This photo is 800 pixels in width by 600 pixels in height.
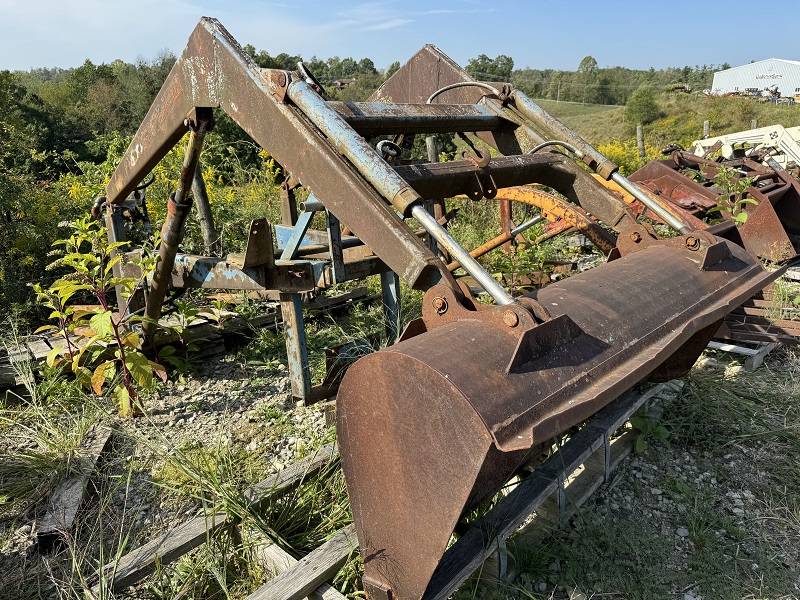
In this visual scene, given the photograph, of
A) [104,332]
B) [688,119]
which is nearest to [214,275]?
[104,332]

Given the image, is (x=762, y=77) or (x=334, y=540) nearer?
(x=334, y=540)

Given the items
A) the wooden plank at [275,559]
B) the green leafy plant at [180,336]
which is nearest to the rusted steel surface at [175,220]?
the green leafy plant at [180,336]

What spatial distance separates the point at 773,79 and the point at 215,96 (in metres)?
64.5

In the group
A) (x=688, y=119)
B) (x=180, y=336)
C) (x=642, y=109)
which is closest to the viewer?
→ (x=180, y=336)

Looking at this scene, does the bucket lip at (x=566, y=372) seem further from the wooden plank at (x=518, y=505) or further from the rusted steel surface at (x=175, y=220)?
the rusted steel surface at (x=175, y=220)

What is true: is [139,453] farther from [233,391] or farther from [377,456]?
[377,456]

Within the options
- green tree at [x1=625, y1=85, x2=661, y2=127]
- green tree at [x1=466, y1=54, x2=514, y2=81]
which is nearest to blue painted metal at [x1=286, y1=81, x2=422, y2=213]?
green tree at [x1=625, y1=85, x2=661, y2=127]

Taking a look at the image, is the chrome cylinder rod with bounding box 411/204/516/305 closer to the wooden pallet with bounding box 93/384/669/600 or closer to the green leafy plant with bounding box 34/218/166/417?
the wooden pallet with bounding box 93/384/669/600

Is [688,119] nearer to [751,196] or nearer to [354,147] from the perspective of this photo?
[751,196]

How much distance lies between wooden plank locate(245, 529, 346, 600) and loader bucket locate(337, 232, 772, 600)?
14 centimetres

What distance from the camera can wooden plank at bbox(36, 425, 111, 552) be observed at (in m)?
2.24

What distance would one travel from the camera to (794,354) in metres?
3.99

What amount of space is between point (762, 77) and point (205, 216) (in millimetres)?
63302

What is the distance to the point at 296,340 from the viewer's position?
3.02 metres
